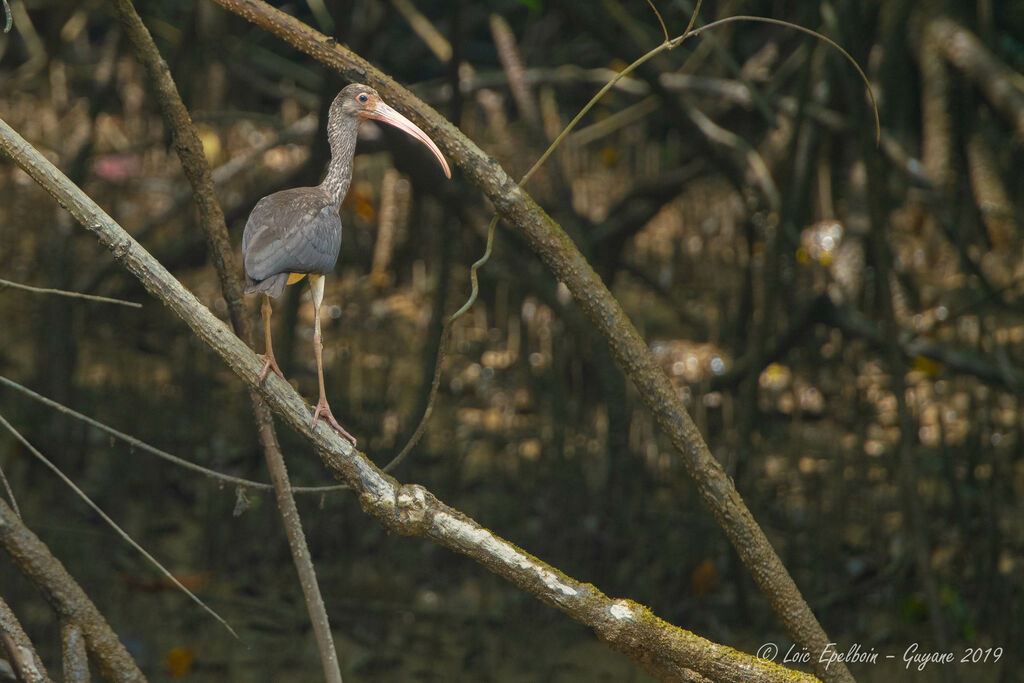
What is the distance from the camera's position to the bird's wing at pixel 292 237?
1460mm

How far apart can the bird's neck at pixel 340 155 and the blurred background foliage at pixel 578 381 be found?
153 centimetres

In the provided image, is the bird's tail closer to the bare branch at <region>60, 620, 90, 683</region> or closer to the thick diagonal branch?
the thick diagonal branch

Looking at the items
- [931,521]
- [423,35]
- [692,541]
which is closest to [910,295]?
[931,521]

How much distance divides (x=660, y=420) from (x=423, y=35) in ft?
10.0

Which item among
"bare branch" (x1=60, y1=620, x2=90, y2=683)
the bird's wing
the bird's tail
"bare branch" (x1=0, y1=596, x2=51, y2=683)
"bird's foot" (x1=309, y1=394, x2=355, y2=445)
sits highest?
the bird's wing

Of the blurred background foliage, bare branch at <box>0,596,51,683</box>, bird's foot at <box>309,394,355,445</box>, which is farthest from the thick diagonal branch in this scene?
the blurred background foliage

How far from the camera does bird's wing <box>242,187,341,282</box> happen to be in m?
1.46

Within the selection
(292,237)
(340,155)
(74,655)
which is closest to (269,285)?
(292,237)

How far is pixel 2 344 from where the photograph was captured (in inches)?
191

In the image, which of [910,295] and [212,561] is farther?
[910,295]

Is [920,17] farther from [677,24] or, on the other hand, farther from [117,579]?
[117,579]

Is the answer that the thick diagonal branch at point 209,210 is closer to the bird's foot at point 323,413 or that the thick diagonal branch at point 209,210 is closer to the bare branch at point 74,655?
the bird's foot at point 323,413

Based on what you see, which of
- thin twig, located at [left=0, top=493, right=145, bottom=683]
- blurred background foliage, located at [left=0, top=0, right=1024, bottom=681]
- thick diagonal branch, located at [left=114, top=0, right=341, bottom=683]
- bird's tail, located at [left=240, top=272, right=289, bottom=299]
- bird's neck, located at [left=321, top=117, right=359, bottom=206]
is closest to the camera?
bird's tail, located at [left=240, top=272, right=289, bottom=299]

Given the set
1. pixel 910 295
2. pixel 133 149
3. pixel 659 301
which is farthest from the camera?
pixel 659 301
